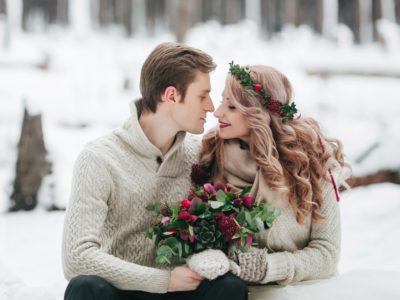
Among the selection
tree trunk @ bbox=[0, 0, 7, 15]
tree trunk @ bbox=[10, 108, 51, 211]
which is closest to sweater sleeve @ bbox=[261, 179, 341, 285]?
tree trunk @ bbox=[10, 108, 51, 211]

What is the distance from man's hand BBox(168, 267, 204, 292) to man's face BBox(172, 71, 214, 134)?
0.68 m

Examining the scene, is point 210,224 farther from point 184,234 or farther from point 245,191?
point 245,191

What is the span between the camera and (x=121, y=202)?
279 centimetres

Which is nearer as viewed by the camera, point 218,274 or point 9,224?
point 218,274

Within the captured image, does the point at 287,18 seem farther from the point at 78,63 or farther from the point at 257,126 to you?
the point at 257,126

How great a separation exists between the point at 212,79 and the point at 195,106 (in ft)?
27.2

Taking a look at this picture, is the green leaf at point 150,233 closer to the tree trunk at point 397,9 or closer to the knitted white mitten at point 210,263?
the knitted white mitten at point 210,263

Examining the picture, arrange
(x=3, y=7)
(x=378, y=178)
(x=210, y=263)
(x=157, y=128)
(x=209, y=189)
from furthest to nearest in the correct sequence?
1. (x=3, y=7)
2. (x=378, y=178)
3. (x=157, y=128)
4. (x=209, y=189)
5. (x=210, y=263)

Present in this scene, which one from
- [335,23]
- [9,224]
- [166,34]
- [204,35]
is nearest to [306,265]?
[9,224]

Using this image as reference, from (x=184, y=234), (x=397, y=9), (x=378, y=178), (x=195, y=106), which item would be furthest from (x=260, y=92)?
(x=397, y=9)

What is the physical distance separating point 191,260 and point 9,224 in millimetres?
3379

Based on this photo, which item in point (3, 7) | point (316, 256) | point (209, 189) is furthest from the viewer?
point (3, 7)

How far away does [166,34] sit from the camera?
21281mm

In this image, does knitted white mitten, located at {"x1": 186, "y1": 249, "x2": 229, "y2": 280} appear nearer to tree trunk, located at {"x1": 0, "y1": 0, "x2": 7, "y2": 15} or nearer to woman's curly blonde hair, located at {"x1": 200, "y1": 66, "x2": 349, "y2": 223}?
woman's curly blonde hair, located at {"x1": 200, "y1": 66, "x2": 349, "y2": 223}
